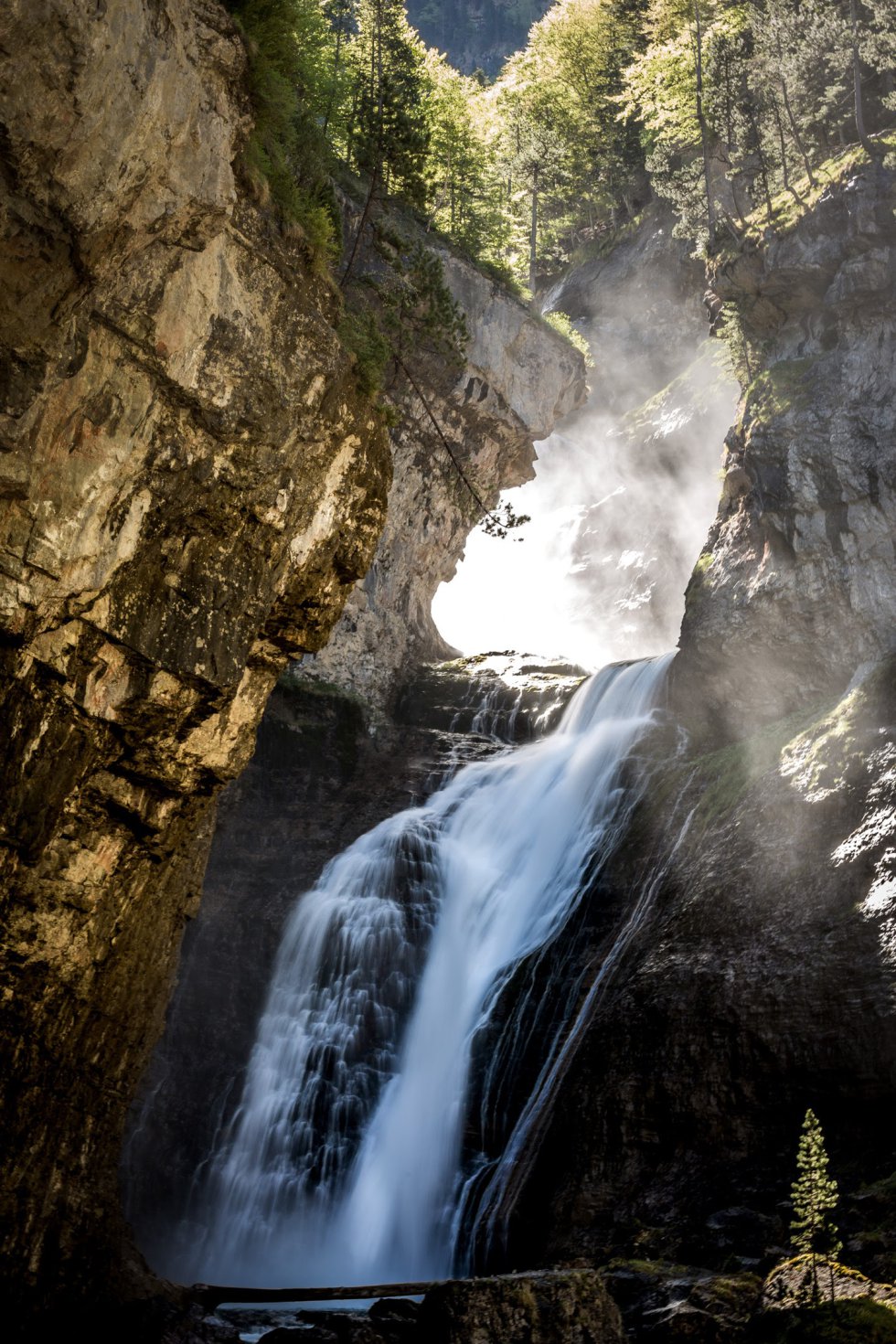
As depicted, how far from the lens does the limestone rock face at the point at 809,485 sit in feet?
80.3

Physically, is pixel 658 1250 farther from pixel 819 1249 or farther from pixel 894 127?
pixel 894 127

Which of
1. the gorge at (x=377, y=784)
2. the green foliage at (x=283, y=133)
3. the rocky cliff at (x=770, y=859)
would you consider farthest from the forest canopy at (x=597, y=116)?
the rocky cliff at (x=770, y=859)

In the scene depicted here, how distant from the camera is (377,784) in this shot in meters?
30.0

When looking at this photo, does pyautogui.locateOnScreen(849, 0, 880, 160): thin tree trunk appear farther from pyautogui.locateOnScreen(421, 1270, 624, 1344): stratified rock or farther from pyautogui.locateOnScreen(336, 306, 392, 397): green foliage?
pyautogui.locateOnScreen(421, 1270, 624, 1344): stratified rock

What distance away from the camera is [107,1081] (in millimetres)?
14164

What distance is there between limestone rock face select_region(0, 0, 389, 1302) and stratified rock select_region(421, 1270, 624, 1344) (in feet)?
16.3

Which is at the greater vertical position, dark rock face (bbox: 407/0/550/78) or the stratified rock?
dark rock face (bbox: 407/0/550/78)

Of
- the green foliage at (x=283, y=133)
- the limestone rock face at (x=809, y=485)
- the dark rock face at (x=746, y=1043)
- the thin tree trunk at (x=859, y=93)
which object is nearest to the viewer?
the green foliage at (x=283, y=133)

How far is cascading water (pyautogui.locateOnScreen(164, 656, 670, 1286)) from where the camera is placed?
724 inches

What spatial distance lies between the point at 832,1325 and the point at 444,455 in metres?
27.7

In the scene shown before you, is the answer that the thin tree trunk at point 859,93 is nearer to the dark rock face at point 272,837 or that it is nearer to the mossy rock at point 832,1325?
the dark rock face at point 272,837

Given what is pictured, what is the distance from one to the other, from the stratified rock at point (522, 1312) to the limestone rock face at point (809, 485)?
1565cm

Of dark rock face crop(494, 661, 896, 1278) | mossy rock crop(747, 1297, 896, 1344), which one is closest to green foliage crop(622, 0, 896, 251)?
dark rock face crop(494, 661, 896, 1278)

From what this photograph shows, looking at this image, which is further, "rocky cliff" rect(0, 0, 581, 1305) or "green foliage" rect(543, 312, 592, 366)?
"green foliage" rect(543, 312, 592, 366)
